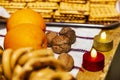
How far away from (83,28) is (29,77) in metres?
0.63

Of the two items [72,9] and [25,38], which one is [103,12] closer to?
[72,9]

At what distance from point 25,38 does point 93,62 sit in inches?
8.4

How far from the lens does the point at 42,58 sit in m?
0.42

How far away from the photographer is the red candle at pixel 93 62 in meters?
0.79

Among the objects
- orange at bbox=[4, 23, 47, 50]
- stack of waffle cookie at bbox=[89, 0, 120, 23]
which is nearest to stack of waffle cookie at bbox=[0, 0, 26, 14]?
stack of waffle cookie at bbox=[89, 0, 120, 23]

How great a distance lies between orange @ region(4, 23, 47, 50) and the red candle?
146mm

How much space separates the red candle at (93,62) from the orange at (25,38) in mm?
146

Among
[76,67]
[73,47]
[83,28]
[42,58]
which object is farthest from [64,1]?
[42,58]

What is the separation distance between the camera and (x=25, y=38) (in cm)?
70

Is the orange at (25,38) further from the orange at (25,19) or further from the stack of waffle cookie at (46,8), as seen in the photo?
the stack of waffle cookie at (46,8)

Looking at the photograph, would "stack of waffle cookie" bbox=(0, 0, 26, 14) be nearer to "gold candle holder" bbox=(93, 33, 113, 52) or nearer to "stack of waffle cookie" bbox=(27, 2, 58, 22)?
"stack of waffle cookie" bbox=(27, 2, 58, 22)

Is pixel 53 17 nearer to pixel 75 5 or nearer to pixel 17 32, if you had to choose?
pixel 75 5

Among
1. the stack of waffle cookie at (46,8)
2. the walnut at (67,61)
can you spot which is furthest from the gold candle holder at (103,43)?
the stack of waffle cookie at (46,8)

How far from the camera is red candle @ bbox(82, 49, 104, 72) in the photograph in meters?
0.79
